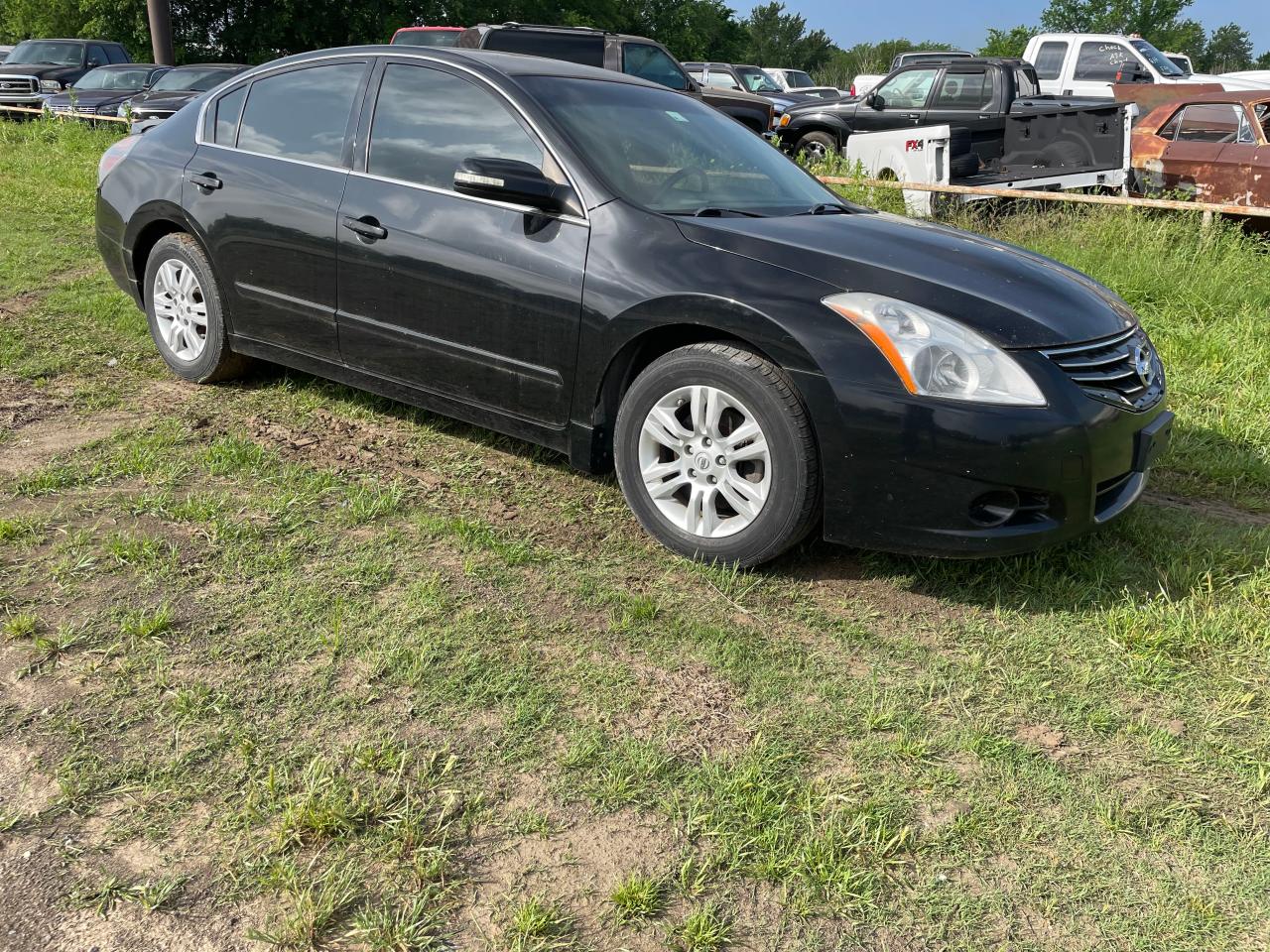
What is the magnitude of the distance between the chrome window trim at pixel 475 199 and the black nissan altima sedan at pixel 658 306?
1cm

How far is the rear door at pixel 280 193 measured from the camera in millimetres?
4594

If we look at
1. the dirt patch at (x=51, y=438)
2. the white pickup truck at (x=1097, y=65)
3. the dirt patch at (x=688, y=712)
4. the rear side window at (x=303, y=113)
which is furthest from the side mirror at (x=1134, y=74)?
the dirt patch at (x=688, y=712)

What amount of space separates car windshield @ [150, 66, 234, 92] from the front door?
45.0 ft

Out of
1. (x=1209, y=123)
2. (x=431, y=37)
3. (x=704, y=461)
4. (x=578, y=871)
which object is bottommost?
(x=578, y=871)

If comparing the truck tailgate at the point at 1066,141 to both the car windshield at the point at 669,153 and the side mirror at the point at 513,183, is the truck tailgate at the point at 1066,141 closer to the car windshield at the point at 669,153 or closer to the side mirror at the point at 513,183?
the car windshield at the point at 669,153

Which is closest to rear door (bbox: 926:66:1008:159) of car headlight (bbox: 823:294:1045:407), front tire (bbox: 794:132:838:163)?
front tire (bbox: 794:132:838:163)

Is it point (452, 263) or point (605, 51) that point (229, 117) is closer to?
point (452, 263)

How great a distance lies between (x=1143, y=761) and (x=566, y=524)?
205 centimetres

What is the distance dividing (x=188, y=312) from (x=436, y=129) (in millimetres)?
1737

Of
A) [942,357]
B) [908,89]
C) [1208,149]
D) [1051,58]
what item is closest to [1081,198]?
[1208,149]

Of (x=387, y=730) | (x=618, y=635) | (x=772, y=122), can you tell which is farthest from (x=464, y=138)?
(x=772, y=122)

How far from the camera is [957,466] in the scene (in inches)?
131

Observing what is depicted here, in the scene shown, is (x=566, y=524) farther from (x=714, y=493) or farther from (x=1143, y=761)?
(x=1143, y=761)

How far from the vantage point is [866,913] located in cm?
229
